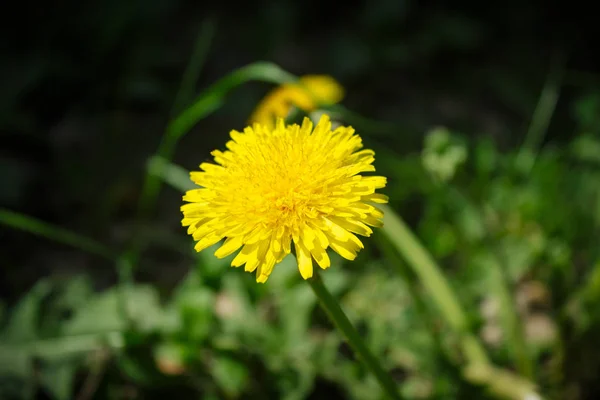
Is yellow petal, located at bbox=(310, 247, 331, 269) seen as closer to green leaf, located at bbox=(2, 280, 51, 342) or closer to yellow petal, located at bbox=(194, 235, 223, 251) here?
yellow petal, located at bbox=(194, 235, 223, 251)

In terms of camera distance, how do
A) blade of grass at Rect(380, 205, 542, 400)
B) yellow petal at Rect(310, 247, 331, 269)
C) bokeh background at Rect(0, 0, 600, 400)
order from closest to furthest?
yellow petal at Rect(310, 247, 331, 269) < blade of grass at Rect(380, 205, 542, 400) < bokeh background at Rect(0, 0, 600, 400)

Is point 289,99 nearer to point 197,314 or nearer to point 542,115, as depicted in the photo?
point 197,314

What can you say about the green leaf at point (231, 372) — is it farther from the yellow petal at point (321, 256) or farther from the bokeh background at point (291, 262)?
the yellow petal at point (321, 256)

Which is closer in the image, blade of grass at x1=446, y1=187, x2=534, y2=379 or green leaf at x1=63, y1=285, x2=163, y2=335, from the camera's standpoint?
blade of grass at x1=446, y1=187, x2=534, y2=379

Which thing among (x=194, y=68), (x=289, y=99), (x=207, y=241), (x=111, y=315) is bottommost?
(x=207, y=241)

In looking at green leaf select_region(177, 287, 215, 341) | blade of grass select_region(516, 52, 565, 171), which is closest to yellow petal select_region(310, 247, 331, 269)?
green leaf select_region(177, 287, 215, 341)

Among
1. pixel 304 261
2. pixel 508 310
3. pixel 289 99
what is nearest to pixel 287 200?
pixel 304 261

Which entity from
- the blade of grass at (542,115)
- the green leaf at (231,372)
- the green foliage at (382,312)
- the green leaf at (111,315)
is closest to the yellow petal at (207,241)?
the green foliage at (382,312)
